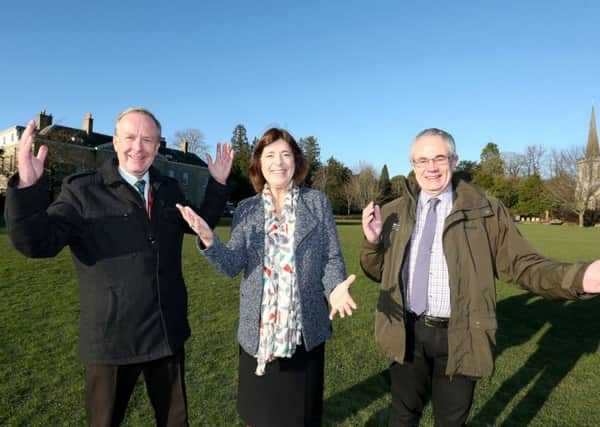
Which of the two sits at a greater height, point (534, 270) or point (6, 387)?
point (534, 270)

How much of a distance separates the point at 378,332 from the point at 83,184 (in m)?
2.19

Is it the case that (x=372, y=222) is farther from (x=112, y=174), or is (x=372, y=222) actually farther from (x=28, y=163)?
(x=28, y=163)

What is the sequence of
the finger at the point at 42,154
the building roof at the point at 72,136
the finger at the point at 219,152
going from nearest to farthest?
the finger at the point at 42,154 → the finger at the point at 219,152 → the building roof at the point at 72,136

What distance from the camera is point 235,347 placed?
216 inches

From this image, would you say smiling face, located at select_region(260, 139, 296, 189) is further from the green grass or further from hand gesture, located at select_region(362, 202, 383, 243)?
the green grass

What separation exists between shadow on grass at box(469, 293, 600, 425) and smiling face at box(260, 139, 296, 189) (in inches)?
124

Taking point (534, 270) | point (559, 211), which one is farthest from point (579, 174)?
point (534, 270)

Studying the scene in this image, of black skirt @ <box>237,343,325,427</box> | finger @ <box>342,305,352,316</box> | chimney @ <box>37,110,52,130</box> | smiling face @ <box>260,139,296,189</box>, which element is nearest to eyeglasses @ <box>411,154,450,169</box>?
smiling face @ <box>260,139,296,189</box>

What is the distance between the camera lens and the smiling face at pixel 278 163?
8.51 ft

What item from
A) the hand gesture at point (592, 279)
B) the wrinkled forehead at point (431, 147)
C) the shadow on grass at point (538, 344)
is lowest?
the shadow on grass at point (538, 344)

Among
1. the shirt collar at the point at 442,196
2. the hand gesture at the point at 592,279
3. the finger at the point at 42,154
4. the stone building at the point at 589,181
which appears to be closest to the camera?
the finger at the point at 42,154

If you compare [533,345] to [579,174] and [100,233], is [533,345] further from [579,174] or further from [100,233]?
[579,174]

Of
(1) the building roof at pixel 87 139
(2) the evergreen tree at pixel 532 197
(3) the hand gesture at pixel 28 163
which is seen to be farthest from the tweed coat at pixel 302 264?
(2) the evergreen tree at pixel 532 197

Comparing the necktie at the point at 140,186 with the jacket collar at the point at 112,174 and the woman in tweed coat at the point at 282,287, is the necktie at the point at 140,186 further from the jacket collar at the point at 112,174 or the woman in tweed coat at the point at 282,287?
the woman in tweed coat at the point at 282,287
